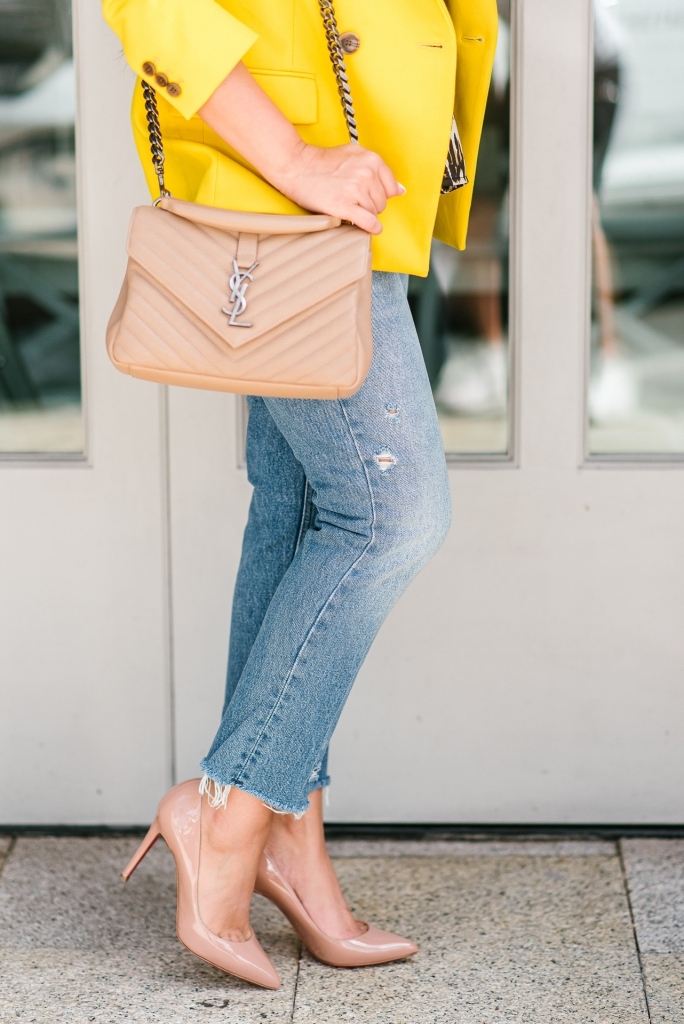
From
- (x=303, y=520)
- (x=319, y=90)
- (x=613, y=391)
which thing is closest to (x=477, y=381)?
(x=613, y=391)

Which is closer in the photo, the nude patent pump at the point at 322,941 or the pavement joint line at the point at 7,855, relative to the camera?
the nude patent pump at the point at 322,941

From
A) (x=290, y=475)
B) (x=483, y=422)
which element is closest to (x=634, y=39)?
(x=483, y=422)

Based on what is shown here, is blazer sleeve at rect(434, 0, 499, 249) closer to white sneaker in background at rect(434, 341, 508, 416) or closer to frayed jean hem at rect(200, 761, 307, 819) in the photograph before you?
white sneaker in background at rect(434, 341, 508, 416)

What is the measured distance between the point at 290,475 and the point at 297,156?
0.46m

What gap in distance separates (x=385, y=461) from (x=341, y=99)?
1.31ft

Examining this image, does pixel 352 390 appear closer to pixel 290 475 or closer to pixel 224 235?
pixel 224 235

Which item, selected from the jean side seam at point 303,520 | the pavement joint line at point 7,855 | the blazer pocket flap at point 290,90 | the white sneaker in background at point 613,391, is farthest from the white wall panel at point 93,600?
the white sneaker in background at point 613,391

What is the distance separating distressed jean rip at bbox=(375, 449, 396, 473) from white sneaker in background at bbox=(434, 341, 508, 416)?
65 cm

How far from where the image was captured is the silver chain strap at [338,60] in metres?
1.18

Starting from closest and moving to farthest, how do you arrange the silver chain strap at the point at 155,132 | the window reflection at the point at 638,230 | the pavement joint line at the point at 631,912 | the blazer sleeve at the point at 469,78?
the silver chain strap at the point at 155,132, the blazer sleeve at the point at 469,78, the pavement joint line at the point at 631,912, the window reflection at the point at 638,230

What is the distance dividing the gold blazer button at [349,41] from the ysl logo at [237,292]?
25 centimetres

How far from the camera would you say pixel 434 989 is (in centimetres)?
146

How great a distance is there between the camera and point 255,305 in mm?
1183

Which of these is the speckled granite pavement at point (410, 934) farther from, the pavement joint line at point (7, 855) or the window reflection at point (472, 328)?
the window reflection at point (472, 328)
